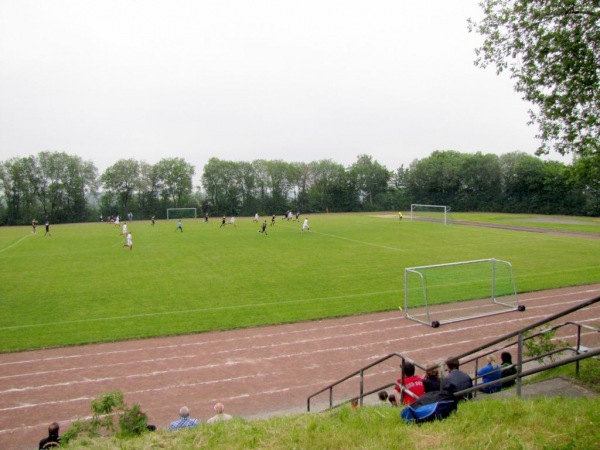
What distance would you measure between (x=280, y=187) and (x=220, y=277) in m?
70.2

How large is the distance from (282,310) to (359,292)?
437 centimetres

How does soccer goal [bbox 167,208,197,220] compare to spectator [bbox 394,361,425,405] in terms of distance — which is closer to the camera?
spectator [bbox 394,361,425,405]

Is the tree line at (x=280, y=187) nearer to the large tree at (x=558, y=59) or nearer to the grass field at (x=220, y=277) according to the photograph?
the grass field at (x=220, y=277)

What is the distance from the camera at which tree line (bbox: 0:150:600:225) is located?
75.9m

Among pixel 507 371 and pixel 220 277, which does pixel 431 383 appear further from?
pixel 220 277

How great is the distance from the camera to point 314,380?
12000 mm

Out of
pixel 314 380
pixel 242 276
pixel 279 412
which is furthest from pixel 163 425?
pixel 242 276

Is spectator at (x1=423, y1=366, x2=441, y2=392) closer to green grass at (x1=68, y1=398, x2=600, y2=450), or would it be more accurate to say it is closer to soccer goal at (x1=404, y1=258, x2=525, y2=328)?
green grass at (x1=68, y1=398, x2=600, y2=450)

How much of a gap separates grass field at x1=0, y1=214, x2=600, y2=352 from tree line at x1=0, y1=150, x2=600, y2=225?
3845cm

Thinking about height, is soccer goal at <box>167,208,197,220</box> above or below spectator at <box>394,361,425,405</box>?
above

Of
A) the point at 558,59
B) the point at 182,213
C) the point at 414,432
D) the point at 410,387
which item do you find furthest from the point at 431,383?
the point at 182,213

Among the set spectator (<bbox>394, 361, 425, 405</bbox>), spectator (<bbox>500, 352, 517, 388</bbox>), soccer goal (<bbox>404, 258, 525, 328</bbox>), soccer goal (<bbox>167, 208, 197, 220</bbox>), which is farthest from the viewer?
soccer goal (<bbox>167, 208, 197, 220</bbox>)

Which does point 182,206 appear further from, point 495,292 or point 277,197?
point 495,292

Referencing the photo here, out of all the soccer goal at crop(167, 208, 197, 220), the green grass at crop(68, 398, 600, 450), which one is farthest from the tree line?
the green grass at crop(68, 398, 600, 450)
